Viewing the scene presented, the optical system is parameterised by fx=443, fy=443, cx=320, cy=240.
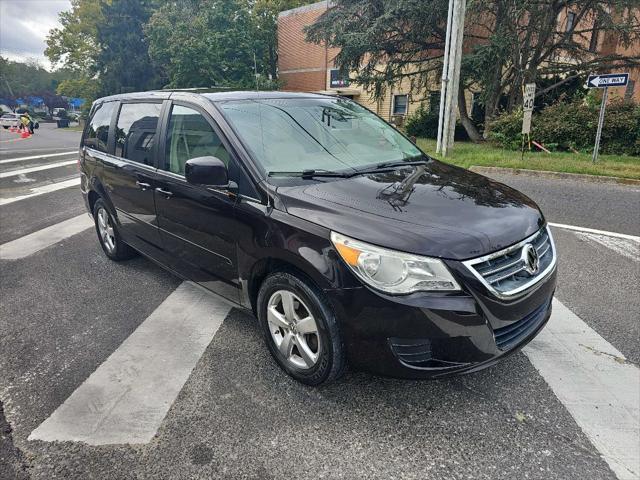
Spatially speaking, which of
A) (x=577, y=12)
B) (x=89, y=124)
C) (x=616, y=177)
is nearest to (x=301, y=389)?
(x=89, y=124)

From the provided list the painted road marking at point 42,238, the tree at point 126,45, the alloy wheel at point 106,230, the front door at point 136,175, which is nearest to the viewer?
the front door at point 136,175

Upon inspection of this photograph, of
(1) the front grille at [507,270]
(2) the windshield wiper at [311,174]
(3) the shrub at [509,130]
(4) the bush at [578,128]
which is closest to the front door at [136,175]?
(2) the windshield wiper at [311,174]

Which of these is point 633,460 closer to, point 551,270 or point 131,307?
point 551,270

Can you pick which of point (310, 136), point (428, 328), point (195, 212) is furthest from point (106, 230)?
point (428, 328)

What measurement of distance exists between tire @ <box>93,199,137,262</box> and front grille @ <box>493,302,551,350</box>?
4.02 meters

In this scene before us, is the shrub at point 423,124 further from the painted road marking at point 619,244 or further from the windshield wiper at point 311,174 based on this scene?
the windshield wiper at point 311,174

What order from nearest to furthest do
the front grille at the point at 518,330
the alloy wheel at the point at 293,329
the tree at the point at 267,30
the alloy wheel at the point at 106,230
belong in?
the front grille at the point at 518,330
the alloy wheel at the point at 293,329
the alloy wheel at the point at 106,230
the tree at the point at 267,30

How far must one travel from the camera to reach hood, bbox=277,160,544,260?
2.29m

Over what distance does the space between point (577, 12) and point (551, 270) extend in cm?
1893

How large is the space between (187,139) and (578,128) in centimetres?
1369

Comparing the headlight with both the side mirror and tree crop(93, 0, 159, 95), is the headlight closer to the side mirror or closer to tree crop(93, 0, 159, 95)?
the side mirror

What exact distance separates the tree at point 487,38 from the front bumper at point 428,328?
1580cm

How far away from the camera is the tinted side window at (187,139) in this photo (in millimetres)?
3215

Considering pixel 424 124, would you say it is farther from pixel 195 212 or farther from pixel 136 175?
pixel 195 212
